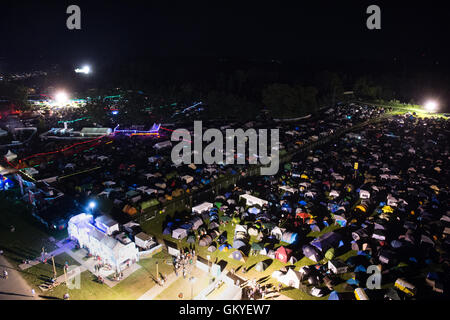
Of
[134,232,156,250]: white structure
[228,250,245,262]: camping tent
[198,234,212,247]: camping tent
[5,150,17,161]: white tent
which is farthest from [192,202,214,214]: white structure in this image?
[5,150,17,161]: white tent

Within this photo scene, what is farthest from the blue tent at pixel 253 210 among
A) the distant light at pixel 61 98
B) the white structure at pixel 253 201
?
the distant light at pixel 61 98

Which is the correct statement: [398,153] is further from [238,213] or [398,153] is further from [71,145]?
Result: [71,145]

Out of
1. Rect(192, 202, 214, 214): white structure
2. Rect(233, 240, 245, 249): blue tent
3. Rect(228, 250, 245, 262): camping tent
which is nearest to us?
Rect(228, 250, 245, 262): camping tent

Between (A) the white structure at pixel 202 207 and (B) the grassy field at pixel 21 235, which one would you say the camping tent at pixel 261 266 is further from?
(B) the grassy field at pixel 21 235

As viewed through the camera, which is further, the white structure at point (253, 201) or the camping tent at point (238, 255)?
the white structure at point (253, 201)

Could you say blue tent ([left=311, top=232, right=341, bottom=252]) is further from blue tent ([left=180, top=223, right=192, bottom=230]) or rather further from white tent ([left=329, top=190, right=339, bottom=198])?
blue tent ([left=180, top=223, right=192, bottom=230])

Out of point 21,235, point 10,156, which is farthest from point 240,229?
point 10,156

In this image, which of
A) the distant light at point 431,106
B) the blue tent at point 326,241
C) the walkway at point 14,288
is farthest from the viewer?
the distant light at point 431,106
